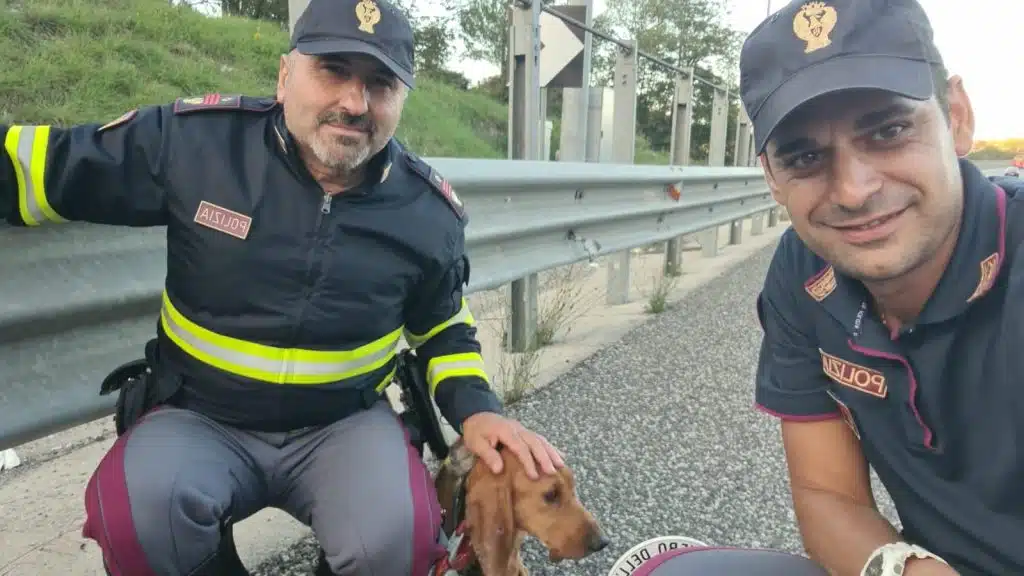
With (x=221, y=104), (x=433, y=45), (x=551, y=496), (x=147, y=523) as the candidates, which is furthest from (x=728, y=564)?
(x=433, y=45)

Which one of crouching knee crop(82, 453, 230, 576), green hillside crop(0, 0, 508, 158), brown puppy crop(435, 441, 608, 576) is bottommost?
brown puppy crop(435, 441, 608, 576)

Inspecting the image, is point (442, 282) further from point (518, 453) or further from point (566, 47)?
point (566, 47)

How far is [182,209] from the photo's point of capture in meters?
1.96

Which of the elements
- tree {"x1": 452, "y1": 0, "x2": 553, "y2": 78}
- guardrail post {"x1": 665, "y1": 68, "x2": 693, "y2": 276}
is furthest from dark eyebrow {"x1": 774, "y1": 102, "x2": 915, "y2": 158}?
tree {"x1": 452, "y1": 0, "x2": 553, "y2": 78}

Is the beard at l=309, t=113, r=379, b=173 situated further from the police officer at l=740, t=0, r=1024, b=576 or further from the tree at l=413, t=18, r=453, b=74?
the tree at l=413, t=18, r=453, b=74

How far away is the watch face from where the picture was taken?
59.2 inches

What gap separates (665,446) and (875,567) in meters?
1.82

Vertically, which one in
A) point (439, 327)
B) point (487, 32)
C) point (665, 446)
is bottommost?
point (665, 446)

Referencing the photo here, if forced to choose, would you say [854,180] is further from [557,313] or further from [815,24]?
[557,313]

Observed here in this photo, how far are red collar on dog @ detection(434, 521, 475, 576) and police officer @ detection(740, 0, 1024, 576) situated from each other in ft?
2.94

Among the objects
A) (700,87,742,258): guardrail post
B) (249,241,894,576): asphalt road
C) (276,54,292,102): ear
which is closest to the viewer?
(276,54,292,102): ear

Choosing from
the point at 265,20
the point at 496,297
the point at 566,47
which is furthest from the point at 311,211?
the point at 265,20

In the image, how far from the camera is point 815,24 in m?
1.45

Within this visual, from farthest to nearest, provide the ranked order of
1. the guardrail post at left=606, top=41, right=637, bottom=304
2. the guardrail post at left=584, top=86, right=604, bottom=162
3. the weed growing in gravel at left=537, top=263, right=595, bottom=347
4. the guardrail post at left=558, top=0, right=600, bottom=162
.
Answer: the guardrail post at left=606, top=41, right=637, bottom=304
the guardrail post at left=584, top=86, right=604, bottom=162
the guardrail post at left=558, top=0, right=600, bottom=162
the weed growing in gravel at left=537, top=263, right=595, bottom=347
